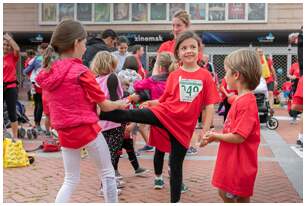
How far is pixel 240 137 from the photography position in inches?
131

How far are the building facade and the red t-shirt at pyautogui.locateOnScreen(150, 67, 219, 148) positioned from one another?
17.8 meters

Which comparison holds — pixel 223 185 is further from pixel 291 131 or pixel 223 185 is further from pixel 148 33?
pixel 148 33

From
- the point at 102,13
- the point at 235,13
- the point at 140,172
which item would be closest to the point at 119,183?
the point at 140,172

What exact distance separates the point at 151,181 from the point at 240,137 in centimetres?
234

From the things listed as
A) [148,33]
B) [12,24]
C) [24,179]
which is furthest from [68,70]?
[12,24]

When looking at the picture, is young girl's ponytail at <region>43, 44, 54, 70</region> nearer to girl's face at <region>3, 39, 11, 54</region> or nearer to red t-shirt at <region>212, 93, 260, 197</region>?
red t-shirt at <region>212, 93, 260, 197</region>

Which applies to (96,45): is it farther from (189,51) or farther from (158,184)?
(158,184)

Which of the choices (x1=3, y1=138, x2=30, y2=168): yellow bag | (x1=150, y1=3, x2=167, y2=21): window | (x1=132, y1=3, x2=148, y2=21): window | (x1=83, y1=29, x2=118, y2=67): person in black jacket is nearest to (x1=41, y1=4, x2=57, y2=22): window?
(x1=132, y1=3, x2=148, y2=21): window

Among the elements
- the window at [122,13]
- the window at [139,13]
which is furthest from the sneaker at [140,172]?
the window at [122,13]

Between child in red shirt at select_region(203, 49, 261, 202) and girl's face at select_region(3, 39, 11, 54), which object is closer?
child in red shirt at select_region(203, 49, 261, 202)

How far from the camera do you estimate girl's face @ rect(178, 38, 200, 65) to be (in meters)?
4.17

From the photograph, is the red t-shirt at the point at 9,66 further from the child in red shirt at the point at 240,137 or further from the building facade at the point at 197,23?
the building facade at the point at 197,23

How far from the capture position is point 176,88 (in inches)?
161

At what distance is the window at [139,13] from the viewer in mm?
23734
